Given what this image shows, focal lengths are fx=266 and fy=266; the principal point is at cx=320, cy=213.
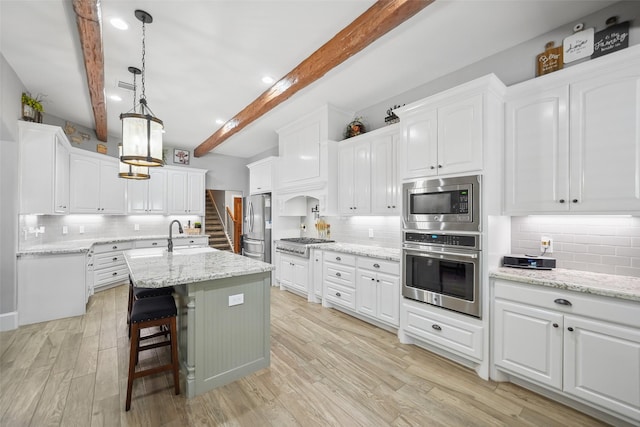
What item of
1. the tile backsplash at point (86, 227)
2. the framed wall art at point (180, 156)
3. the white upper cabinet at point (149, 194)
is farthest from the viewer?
the framed wall art at point (180, 156)

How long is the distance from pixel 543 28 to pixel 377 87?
65.0 inches

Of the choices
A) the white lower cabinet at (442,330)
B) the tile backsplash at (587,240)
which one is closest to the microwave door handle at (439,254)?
the white lower cabinet at (442,330)

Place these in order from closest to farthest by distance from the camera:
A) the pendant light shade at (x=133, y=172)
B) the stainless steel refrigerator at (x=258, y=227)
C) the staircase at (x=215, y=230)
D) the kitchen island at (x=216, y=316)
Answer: the kitchen island at (x=216, y=316) → the pendant light shade at (x=133, y=172) → the stainless steel refrigerator at (x=258, y=227) → the staircase at (x=215, y=230)

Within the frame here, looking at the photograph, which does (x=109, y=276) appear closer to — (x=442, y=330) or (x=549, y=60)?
(x=442, y=330)

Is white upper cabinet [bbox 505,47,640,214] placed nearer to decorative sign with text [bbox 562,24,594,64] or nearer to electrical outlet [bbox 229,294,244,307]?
decorative sign with text [bbox 562,24,594,64]

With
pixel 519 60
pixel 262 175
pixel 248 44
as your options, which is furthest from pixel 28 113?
pixel 519 60

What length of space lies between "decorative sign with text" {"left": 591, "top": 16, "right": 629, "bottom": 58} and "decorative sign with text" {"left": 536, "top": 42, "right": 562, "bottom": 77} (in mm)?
223

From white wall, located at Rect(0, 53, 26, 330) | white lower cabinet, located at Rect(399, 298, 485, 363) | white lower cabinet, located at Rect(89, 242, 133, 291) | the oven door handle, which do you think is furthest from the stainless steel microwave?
white lower cabinet, located at Rect(89, 242, 133, 291)

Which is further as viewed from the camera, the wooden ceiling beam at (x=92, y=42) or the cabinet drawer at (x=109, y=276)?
the cabinet drawer at (x=109, y=276)

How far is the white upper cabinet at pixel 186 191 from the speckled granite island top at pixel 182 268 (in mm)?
3574

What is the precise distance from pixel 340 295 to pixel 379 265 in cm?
83

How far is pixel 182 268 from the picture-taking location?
7.18 feet

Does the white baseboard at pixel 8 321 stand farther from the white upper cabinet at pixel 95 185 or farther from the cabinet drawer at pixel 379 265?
the cabinet drawer at pixel 379 265

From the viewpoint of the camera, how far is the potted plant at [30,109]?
135 inches
